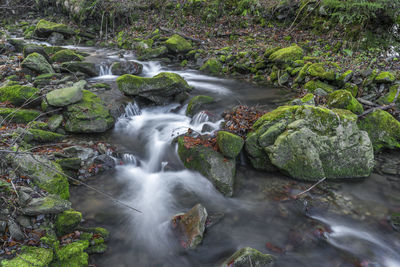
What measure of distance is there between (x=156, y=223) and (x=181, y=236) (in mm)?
788

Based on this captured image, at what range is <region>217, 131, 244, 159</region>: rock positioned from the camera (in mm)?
5777

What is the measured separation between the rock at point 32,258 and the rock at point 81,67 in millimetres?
9603

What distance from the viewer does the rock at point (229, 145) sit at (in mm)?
5777

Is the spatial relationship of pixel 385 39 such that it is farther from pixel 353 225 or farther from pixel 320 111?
pixel 353 225

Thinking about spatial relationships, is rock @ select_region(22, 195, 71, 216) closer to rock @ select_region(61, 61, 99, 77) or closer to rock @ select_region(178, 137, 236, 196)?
rock @ select_region(178, 137, 236, 196)

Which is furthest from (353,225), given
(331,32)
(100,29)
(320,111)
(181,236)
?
(100,29)

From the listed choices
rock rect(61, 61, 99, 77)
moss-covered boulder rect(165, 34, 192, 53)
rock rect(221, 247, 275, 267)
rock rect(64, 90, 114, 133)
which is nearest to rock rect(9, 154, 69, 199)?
rock rect(64, 90, 114, 133)

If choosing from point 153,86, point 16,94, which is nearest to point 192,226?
point 153,86

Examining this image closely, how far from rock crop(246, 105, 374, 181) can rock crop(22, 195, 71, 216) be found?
424 centimetres

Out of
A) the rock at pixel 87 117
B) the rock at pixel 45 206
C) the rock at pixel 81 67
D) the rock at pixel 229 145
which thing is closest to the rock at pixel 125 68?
the rock at pixel 81 67

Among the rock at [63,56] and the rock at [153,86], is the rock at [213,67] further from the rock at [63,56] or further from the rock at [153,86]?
the rock at [63,56]

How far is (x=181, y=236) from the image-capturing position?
4.42 meters

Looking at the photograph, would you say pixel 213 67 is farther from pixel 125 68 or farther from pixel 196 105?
pixel 196 105

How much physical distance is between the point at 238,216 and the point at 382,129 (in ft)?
15.9
